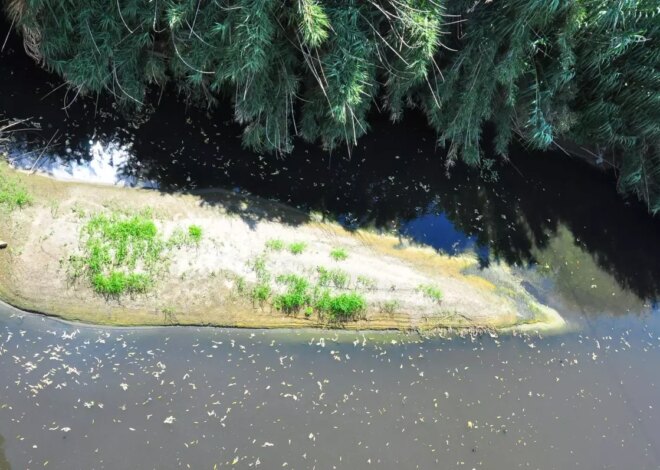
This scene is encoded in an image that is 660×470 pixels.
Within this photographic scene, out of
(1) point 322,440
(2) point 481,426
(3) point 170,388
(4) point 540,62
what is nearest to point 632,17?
(4) point 540,62

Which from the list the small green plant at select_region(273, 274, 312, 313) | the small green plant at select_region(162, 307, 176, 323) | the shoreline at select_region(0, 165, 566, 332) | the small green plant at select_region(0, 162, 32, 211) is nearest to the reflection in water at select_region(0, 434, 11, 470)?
the shoreline at select_region(0, 165, 566, 332)

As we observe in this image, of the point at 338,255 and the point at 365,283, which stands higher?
the point at 338,255

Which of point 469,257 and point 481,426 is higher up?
point 469,257

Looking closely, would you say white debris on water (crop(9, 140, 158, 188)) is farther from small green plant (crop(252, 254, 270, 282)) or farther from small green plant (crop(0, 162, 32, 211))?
small green plant (crop(252, 254, 270, 282))

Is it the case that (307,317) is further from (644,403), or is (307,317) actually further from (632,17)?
(632,17)

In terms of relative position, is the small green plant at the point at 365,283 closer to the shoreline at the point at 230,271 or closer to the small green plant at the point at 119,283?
the shoreline at the point at 230,271

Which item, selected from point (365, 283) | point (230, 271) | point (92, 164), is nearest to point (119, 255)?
point (230, 271)

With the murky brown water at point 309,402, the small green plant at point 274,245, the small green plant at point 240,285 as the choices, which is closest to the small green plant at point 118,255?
the murky brown water at point 309,402

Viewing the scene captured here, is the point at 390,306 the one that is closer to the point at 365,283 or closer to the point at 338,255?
the point at 365,283
